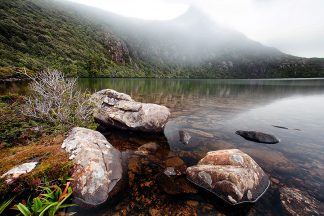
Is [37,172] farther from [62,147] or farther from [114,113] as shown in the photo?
[114,113]

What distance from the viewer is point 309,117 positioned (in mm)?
18016

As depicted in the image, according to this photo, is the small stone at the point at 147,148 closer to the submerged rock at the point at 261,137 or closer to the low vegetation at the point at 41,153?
the low vegetation at the point at 41,153

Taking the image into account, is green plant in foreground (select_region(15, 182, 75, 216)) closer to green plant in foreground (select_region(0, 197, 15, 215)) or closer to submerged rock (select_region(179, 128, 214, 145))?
green plant in foreground (select_region(0, 197, 15, 215))

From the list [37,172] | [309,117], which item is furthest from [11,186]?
[309,117]

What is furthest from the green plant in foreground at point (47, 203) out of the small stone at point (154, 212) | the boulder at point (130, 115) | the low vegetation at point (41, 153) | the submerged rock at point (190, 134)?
the submerged rock at point (190, 134)

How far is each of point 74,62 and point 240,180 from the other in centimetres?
9548

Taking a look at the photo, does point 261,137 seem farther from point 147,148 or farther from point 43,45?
point 43,45

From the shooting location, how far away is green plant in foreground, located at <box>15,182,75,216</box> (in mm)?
4098

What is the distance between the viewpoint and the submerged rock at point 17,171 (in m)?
4.88

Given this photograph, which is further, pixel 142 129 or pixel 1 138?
pixel 142 129

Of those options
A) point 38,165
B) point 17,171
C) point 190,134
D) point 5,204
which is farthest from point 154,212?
point 190,134

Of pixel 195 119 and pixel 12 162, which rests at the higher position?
pixel 12 162

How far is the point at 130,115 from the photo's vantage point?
11016 mm

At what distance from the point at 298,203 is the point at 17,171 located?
833 cm
